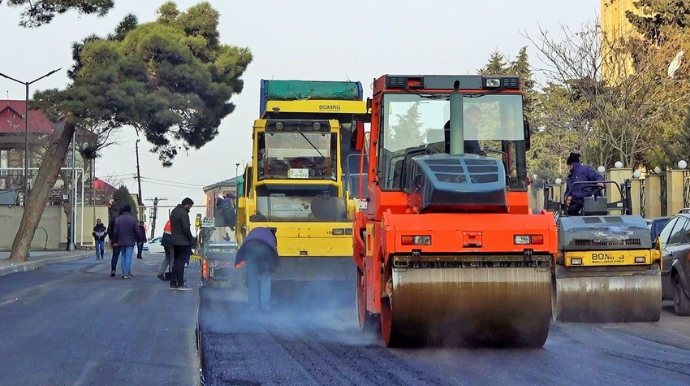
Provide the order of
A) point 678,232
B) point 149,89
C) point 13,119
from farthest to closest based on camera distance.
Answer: point 13,119 → point 149,89 → point 678,232

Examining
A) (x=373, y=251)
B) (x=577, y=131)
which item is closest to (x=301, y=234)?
(x=373, y=251)

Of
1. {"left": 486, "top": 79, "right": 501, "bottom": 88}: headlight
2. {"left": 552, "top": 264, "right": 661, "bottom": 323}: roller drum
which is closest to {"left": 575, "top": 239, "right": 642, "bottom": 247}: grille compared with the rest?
{"left": 552, "top": 264, "right": 661, "bottom": 323}: roller drum

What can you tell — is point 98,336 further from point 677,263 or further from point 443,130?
point 677,263

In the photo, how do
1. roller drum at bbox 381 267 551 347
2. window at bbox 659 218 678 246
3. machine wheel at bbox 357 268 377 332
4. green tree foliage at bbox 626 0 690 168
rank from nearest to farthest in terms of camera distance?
roller drum at bbox 381 267 551 347
machine wheel at bbox 357 268 377 332
window at bbox 659 218 678 246
green tree foliage at bbox 626 0 690 168

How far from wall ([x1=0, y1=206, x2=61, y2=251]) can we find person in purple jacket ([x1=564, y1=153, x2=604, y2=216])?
4487 centimetres

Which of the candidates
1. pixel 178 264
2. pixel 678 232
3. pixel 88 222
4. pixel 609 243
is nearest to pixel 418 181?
pixel 609 243

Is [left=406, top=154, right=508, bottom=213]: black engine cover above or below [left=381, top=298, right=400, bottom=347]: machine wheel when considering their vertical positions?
above

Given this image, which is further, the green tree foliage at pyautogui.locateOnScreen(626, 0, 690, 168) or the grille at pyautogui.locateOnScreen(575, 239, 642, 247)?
the green tree foliage at pyautogui.locateOnScreen(626, 0, 690, 168)

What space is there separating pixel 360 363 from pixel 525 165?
3.14 meters

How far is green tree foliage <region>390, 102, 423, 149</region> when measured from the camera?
1105 cm

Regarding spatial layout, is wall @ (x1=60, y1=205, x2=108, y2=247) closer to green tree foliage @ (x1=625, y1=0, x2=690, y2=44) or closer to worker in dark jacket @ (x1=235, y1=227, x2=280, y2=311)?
green tree foliage @ (x1=625, y1=0, x2=690, y2=44)

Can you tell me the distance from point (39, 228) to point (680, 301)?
48321mm

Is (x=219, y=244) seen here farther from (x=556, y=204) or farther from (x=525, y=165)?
(x=525, y=165)

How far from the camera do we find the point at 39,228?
57.5 meters
